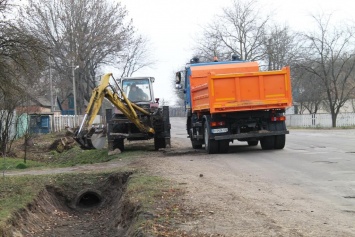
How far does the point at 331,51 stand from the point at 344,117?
7.81 m

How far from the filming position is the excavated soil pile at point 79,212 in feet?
29.5

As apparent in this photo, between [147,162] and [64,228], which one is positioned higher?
[147,162]

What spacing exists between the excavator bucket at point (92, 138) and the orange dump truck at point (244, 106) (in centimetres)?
401

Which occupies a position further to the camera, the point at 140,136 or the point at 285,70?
the point at 140,136

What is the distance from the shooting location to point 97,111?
1620 centimetres

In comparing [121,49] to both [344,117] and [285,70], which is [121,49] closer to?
[344,117]

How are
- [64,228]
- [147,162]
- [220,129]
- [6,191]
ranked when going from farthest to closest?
[220,129] → [147,162] → [6,191] → [64,228]

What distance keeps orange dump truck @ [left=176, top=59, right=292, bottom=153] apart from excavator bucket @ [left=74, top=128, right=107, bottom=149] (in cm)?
401

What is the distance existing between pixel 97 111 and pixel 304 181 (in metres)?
8.53

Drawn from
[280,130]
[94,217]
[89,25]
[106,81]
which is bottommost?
[94,217]

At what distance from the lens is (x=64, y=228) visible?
10.0 meters

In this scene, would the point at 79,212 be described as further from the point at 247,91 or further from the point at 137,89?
the point at 137,89

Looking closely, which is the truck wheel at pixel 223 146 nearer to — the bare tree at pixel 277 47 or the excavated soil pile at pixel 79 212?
the excavated soil pile at pixel 79 212

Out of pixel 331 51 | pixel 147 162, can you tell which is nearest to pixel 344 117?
pixel 331 51
